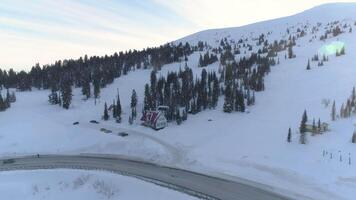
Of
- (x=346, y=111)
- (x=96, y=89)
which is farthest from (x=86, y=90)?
(x=346, y=111)

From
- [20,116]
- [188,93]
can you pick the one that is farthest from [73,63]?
[188,93]

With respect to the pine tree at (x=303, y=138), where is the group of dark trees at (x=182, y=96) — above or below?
above

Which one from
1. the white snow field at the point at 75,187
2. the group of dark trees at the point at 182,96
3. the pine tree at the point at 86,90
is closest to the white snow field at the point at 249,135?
the pine tree at the point at 86,90

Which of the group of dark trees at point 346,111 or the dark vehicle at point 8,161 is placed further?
the group of dark trees at point 346,111

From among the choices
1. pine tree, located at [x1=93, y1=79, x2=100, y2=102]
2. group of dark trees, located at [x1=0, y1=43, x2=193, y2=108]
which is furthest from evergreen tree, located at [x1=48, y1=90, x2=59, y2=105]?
pine tree, located at [x1=93, y1=79, x2=100, y2=102]

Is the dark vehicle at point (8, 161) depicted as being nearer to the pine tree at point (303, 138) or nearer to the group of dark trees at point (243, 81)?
the group of dark trees at point (243, 81)

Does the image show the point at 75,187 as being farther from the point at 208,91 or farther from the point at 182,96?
the point at 208,91

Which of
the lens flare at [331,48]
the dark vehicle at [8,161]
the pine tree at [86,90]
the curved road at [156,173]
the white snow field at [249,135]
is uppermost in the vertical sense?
the lens flare at [331,48]
